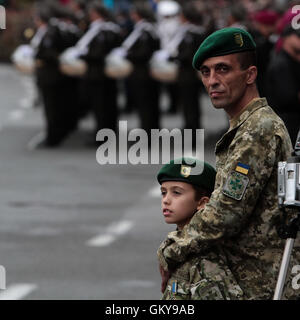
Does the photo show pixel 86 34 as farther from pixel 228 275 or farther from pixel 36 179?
pixel 228 275

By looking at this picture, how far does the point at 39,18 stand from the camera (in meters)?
20.4

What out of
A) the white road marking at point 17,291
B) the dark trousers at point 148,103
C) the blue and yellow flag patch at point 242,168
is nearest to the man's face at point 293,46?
the white road marking at point 17,291

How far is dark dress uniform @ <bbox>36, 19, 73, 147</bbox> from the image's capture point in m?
20.3

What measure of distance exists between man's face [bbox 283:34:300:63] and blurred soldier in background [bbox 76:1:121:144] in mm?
10255

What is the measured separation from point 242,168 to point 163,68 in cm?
1539

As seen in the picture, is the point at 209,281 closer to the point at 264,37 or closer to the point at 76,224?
the point at 76,224

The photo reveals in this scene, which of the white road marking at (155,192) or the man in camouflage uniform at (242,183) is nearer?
the man in camouflage uniform at (242,183)

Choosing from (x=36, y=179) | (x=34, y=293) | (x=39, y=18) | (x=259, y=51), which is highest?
(x=39, y=18)

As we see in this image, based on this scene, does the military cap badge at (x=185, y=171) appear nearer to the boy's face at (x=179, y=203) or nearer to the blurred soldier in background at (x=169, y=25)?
the boy's face at (x=179, y=203)

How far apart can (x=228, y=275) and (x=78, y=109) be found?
747 inches

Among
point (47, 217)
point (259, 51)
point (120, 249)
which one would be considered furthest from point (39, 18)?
point (120, 249)

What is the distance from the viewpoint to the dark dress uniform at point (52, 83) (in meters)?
20.3

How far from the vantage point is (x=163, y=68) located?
65.7 ft

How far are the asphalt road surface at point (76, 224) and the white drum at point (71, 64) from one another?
1.17m
